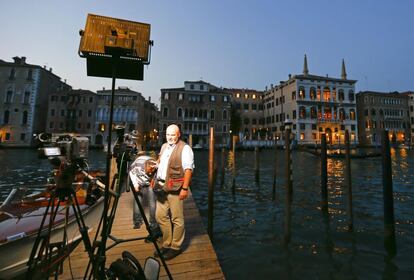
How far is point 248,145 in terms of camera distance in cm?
5075

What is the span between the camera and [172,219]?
3.65m

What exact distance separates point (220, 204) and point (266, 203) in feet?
6.30

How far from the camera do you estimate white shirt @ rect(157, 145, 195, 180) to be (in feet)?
11.5

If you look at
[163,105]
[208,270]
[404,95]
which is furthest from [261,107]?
[208,270]

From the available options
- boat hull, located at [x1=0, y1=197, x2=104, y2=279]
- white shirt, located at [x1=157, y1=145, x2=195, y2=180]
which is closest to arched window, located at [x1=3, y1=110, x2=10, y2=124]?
boat hull, located at [x1=0, y1=197, x2=104, y2=279]

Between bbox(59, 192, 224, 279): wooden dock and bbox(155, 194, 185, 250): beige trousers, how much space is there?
266mm

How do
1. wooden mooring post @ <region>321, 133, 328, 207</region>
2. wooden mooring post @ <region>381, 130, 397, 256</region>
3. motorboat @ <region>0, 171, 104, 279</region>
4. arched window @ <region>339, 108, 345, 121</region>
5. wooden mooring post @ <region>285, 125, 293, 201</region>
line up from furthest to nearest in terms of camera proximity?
1. arched window @ <region>339, 108, 345, 121</region>
2. wooden mooring post @ <region>321, 133, 328, 207</region>
3. wooden mooring post @ <region>285, 125, 293, 201</region>
4. wooden mooring post @ <region>381, 130, 397, 256</region>
5. motorboat @ <region>0, 171, 104, 279</region>

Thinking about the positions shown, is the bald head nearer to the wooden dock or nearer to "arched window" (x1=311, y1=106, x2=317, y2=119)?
the wooden dock

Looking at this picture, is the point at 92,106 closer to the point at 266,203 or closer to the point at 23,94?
the point at 23,94

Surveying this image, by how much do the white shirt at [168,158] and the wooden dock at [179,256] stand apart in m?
1.33

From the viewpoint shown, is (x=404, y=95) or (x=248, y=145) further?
(x=404, y=95)

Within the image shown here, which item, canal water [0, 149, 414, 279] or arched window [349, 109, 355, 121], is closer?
canal water [0, 149, 414, 279]

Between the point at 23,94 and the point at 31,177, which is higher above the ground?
the point at 23,94

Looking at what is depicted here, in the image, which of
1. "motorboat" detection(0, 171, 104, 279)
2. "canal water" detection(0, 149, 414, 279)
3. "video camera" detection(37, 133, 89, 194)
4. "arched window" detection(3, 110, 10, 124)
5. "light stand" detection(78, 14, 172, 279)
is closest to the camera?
"video camera" detection(37, 133, 89, 194)
